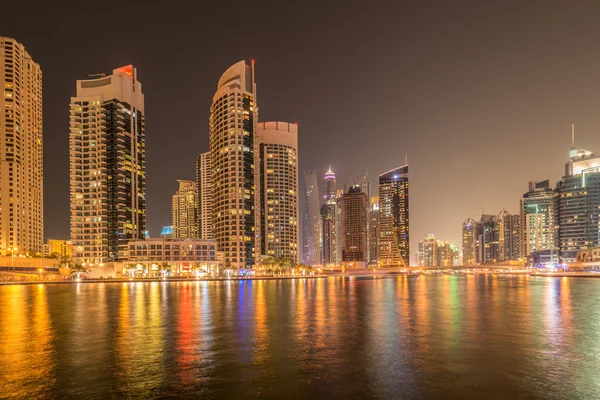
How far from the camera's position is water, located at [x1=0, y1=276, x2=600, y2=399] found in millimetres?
28938

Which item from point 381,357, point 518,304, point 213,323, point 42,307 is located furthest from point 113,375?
point 518,304

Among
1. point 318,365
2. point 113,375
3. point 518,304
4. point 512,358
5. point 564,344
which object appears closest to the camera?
point 113,375

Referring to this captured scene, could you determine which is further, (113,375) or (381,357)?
(381,357)

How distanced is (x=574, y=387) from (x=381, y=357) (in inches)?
550

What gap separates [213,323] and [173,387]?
1130 inches

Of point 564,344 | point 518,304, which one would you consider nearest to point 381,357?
point 564,344

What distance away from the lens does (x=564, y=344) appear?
43.5 m

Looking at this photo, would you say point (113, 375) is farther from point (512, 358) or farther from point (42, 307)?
point (42, 307)

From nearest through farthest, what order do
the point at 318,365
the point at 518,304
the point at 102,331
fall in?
1. the point at 318,365
2. the point at 102,331
3. the point at 518,304

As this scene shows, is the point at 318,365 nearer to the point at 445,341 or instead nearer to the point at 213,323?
the point at 445,341

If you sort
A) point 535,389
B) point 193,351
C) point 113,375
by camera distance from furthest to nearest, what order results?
point 193,351 → point 113,375 → point 535,389

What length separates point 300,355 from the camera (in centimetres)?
3834

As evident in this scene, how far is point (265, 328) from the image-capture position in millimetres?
53156

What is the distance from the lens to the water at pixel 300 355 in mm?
28938
